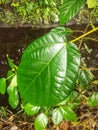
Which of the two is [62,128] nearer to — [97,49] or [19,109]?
[19,109]

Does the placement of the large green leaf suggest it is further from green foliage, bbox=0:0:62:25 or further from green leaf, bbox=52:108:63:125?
green foliage, bbox=0:0:62:25

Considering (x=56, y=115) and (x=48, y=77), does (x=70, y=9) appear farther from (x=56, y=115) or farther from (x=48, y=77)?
(x=56, y=115)

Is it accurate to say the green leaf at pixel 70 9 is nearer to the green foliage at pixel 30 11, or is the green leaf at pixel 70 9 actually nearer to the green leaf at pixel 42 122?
the green leaf at pixel 42 122

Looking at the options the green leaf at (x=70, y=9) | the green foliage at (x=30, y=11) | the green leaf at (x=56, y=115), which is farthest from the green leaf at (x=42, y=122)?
the green foliage at (x=30, y=11)

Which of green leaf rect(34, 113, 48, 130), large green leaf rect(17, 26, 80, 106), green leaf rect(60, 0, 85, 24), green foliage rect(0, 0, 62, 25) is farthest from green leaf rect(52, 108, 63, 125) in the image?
green foliage rect(0, 0, 62, 25)

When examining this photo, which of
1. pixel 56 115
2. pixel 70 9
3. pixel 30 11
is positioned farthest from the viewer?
pixel 30 11

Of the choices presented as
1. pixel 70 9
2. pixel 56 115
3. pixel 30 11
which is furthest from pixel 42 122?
pixel 30 11
